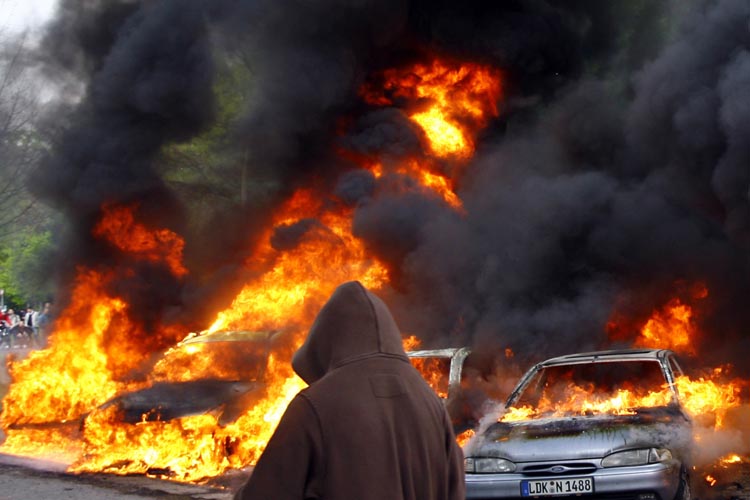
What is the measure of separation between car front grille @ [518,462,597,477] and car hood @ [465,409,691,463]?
49 millimetres

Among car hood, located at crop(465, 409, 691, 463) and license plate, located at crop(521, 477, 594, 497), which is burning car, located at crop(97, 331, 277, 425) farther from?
license plate, located at crop(521, 477, 594, 497)

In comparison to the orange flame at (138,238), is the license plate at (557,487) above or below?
below

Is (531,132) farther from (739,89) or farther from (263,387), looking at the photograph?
(263,387)

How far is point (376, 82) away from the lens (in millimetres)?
17484

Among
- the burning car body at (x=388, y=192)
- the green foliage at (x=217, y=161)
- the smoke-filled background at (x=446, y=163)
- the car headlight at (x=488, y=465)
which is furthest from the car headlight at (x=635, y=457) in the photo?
the green foliage at (x=217, y=161)

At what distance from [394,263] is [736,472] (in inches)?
310

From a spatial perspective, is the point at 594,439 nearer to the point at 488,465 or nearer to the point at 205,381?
the point at 488,465

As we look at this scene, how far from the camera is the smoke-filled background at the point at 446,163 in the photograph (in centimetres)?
1251

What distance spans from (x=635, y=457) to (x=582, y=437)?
42 centimetres

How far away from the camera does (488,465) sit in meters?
6.75

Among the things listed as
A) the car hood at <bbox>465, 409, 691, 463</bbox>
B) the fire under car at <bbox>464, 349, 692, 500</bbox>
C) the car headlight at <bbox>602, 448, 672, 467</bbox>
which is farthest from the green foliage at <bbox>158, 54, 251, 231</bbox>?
the car headlight at <bbox>602, 448, 672, 467</bbox>

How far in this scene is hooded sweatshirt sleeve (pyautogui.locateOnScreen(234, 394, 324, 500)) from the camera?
2219 mm

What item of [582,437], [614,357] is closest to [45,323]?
[614,357]

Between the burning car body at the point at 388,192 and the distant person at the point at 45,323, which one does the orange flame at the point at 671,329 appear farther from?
the distant person at the point at 45,323
